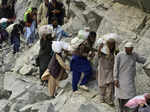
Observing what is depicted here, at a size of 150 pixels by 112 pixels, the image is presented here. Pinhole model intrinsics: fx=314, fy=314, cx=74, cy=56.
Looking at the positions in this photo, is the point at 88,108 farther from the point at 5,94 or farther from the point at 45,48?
the point at 5,94

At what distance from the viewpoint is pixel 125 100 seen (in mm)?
6242

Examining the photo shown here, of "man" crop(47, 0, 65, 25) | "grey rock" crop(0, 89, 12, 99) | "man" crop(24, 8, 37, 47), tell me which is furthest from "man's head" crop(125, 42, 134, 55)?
"man" crop(24, 8, 37, 47)

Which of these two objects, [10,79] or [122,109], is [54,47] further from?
[10,79]

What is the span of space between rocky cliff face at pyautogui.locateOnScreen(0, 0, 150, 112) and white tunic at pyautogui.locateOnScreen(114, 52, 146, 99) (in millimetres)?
276

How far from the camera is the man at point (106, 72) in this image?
6.48m

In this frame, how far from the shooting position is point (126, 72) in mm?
5988

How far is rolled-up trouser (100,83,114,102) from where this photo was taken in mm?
6668

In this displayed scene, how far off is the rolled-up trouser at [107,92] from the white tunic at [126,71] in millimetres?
566

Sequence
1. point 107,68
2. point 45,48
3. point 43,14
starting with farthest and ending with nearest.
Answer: point 43,14 < point 45,48 < point 107,68

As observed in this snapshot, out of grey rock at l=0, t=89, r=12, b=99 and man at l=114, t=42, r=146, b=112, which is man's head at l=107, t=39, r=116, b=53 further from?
grey rock at l=0, t=89, r=12, b=99

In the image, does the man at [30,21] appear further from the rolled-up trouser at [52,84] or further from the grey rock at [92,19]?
the rolled-up trouser at [52,84]

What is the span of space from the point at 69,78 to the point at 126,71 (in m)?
2.55

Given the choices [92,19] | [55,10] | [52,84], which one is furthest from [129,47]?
[55,10]

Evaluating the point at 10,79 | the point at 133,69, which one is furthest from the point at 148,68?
the point at 10,79
